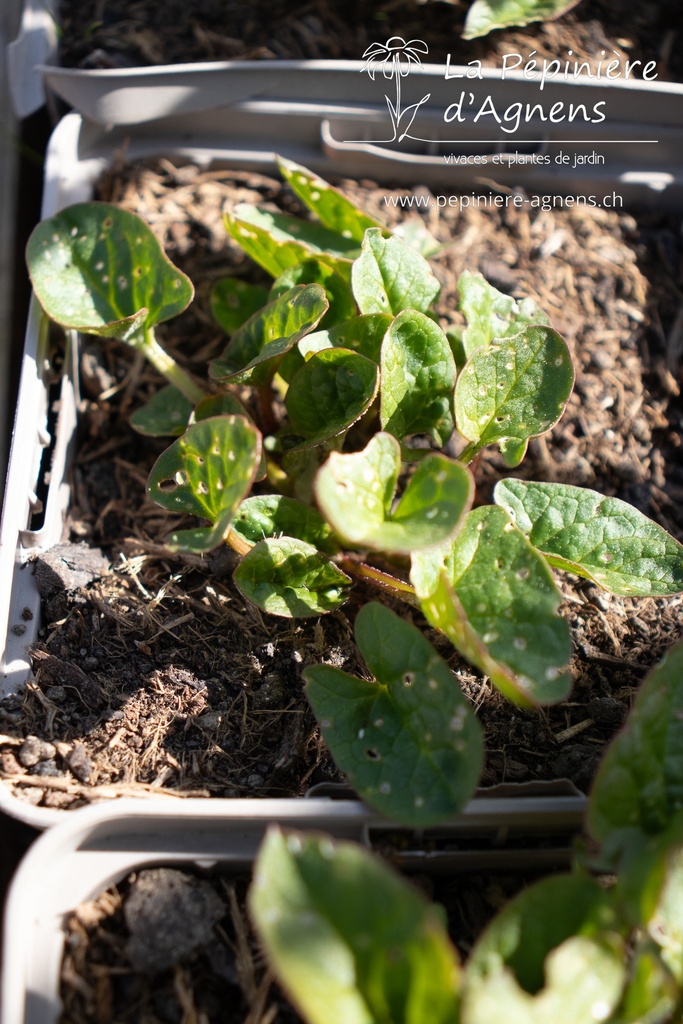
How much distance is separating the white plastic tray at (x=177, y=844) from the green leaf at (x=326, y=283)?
Result: 71cm

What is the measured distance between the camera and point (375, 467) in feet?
3.21

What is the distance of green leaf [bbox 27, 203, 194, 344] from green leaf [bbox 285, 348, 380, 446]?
9.9 inches

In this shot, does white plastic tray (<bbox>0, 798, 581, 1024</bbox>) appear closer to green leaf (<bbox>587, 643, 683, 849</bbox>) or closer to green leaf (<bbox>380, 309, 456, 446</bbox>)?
green leaf (<bbox>587, 643, 683, 849</bbox>)

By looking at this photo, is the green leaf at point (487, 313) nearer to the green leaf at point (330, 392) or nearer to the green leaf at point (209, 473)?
the green leaf at point (330, 392)

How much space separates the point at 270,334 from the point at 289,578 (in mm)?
356

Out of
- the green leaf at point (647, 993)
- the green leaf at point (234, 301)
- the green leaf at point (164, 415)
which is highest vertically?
the green leaf at point (234, 301)

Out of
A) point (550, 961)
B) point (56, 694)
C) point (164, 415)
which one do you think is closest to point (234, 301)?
point (164, 415)

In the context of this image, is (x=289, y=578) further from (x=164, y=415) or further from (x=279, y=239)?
(x=279, y=239)

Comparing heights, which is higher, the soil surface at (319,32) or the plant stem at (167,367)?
the soil surface at (319,32)

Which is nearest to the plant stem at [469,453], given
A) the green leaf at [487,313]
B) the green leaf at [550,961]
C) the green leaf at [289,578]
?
the green leaf at [487,313]

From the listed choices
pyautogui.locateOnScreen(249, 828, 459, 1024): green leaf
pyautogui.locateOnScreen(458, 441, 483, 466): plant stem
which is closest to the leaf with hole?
pyautogui.locateOnScreen(458, 441, 483, 466): plant stem

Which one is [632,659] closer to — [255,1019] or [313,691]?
[313,691]

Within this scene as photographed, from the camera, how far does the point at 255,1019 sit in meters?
0.88

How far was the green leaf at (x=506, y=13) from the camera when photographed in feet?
4.89
